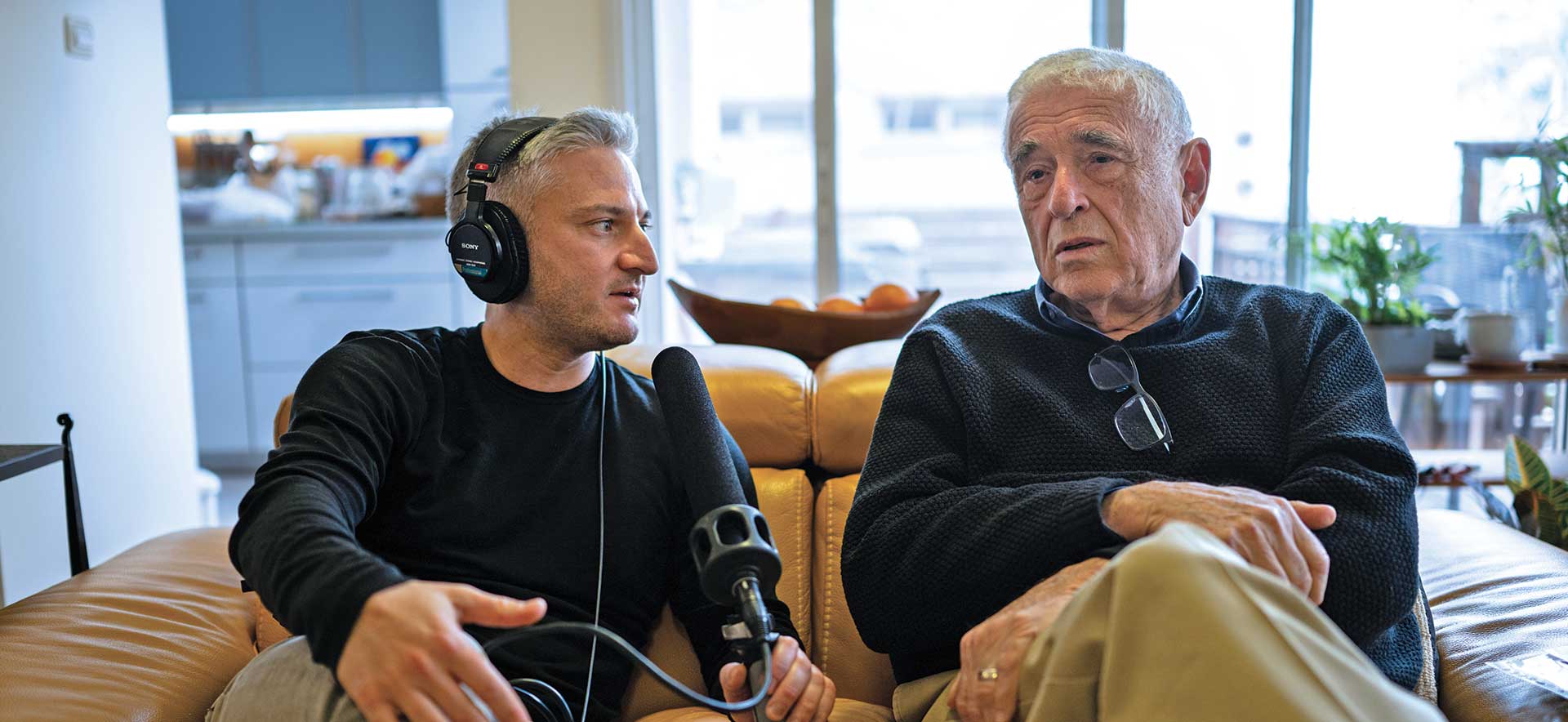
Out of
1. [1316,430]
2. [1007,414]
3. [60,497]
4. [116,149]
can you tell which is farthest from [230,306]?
[1316,430]

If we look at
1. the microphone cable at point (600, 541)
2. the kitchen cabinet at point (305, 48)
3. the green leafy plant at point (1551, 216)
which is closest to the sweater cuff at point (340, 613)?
the microphone cable at point (600, 541)

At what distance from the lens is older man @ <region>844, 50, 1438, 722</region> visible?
93 centimetres

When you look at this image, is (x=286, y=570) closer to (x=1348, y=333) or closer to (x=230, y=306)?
(x=1348, y=333)

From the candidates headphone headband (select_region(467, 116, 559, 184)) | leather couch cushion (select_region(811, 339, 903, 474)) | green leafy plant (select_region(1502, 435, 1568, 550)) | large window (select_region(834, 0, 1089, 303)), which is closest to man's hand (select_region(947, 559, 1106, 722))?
leather couch cushion (select_region(811, 339, 903, 474))

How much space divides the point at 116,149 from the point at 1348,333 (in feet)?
9.37

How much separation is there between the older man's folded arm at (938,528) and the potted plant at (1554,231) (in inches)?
91.0

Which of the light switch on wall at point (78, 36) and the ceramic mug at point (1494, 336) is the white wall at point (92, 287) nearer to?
the light switch on wall at point (78, 36)

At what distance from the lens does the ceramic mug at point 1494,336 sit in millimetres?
2926

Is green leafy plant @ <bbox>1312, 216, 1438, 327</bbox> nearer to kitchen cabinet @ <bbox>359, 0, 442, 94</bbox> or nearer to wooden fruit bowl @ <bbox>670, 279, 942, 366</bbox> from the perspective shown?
wooden fruit bowl @ <bbox>670, 279, 942, 366</bbox>

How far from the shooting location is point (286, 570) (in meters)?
0.93

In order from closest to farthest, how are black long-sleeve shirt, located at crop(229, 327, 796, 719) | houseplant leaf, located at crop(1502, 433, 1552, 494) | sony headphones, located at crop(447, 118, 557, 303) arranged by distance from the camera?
black long-sleeve shirt, located at crop(229, 327, 796, 719), sony headphones, located at crop(447, 118, 557, 303), houseplant leaf, located at crop(1502, 433, 1552, 494)

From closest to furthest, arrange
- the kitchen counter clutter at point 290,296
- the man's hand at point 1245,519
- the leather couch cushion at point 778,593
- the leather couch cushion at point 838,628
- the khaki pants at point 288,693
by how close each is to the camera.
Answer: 1. the khaki pants at point 288,693
2. the man's hand at point 1245,519
3. the leather couch cushion at point 778,593
4. the leather couch cushion at point 838,628
5. the kitchen counter clutter at point 290,296

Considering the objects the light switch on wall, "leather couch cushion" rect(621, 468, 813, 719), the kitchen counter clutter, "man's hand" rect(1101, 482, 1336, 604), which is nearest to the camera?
"man's hand" rect(1101, 482, 1336, 604)

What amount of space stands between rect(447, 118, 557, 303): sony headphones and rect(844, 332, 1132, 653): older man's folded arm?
486mm
